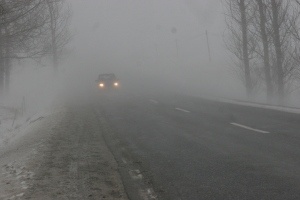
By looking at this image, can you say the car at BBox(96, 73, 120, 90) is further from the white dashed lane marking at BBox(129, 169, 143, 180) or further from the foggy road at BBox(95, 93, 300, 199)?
the white dashed lane marking at BBox(129, 169, 143, 180)

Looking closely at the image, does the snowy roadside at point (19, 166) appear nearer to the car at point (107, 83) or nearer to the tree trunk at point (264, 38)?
the tree trunk at point (264, 38)

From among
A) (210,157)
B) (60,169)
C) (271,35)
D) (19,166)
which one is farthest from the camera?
(271,35)

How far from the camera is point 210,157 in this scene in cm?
716

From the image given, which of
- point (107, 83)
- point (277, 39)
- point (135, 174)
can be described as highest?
point (277, 39)

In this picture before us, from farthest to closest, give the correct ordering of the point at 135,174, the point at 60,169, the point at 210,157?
1. the point at 210,157
2. the point at 60,169
3. the point at 135,174

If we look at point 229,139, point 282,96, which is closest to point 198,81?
point 282,96

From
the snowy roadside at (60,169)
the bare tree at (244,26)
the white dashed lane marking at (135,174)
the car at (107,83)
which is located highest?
the bare tree at (244,26)

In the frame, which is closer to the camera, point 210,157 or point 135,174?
point 135,174

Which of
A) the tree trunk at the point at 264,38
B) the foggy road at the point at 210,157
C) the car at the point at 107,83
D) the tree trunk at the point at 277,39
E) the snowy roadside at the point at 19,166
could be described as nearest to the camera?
the foggy road at the point at 210,157

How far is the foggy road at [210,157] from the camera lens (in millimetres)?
5172

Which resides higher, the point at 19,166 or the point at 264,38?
the point at 264,38

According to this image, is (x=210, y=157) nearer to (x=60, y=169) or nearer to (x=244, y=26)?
(x=60, y=169)

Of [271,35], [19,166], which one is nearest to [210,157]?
[19,166]

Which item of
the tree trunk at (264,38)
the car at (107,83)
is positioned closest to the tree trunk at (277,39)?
the tree trunk at (264,38)
